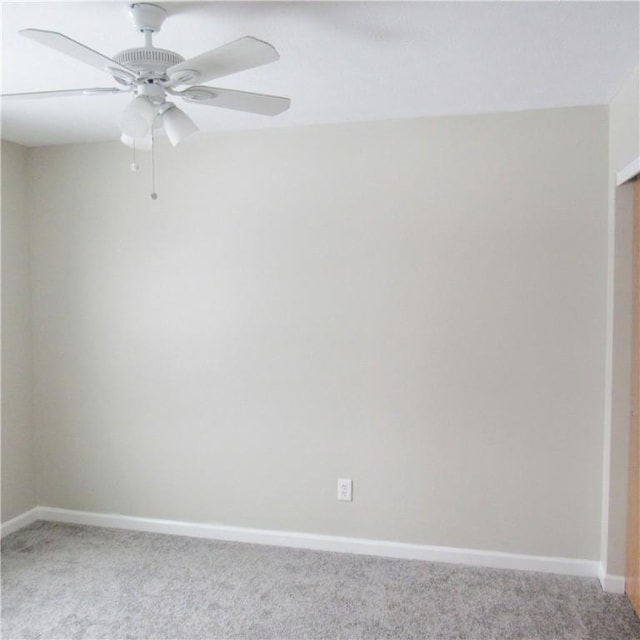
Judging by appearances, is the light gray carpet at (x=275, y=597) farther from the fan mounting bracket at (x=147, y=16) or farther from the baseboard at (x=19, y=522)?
the fan mounting bracket at (x=147, y=16)

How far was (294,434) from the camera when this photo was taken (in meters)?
3.02

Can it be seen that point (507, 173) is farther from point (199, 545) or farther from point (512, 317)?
point (199, 545)

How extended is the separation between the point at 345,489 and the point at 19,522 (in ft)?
6.98

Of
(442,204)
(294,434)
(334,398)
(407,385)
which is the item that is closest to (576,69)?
(442,204)

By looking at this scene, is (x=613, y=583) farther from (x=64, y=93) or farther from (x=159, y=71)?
(x=64, y=93)

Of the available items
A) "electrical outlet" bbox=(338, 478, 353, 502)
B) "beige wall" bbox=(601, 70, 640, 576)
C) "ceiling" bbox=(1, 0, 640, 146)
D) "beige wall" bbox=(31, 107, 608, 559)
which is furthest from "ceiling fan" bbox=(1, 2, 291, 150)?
"electrical outlet" bbox=(338, 478, 353, 502)

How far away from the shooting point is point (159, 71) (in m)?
1.58

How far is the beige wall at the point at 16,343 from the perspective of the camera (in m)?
3.22

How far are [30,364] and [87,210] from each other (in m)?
1.09

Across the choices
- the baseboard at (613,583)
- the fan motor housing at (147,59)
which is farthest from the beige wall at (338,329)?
the fan motor housing at (147,59)

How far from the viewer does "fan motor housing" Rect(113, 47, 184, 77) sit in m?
1.51

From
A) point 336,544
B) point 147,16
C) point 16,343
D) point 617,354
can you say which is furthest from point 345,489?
point 147,16

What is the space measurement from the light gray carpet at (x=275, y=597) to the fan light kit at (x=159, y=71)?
2.13 m

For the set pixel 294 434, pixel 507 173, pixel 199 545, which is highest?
pixel 507 173
